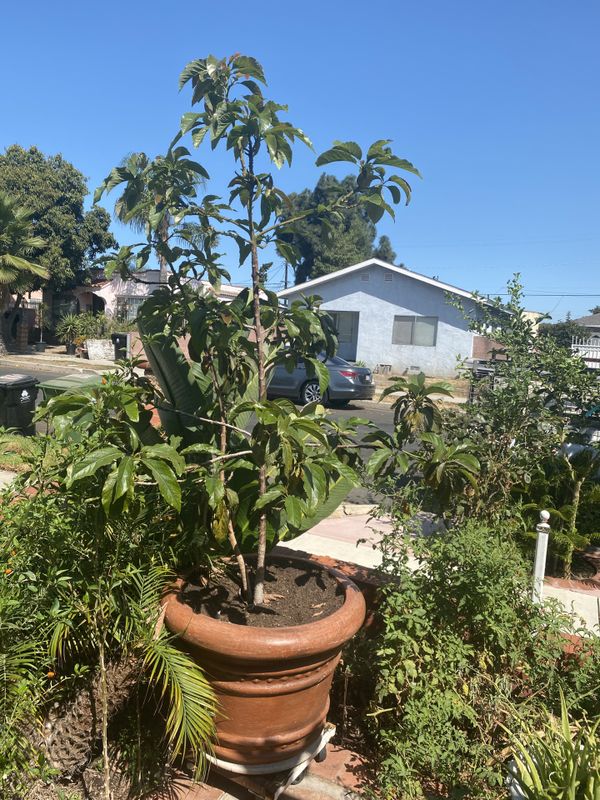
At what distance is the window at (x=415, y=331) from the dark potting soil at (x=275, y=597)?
69.6 ft

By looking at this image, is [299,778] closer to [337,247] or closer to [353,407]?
[353,407]

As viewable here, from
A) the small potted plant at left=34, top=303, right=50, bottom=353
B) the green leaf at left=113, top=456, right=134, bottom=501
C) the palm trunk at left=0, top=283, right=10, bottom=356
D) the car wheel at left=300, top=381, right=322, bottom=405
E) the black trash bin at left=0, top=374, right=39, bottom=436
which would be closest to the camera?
the green leaf at left=113, top=456, right=134, bottom=501

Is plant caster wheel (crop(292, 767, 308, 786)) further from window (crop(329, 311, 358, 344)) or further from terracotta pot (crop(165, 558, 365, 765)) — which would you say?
window (crop(329, 311, 358, 344))

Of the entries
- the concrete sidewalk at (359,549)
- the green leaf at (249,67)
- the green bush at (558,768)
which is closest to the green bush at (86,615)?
the green bush at (558,768)

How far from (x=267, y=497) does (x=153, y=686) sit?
0.99m

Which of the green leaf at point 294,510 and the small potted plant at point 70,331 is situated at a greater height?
the small potted plant at point 70,331

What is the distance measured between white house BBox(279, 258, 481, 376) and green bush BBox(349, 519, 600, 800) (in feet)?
67.1

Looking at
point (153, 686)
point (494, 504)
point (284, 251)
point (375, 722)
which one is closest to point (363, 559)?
point (494, 504)

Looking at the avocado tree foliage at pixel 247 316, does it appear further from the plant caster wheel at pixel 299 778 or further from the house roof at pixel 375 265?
the house roof at pixel 375 265

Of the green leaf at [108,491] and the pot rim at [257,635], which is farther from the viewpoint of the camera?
the pot rim at [257,635]

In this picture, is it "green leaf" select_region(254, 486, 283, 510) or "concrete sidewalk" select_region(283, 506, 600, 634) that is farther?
"concrete sidewalk" select_region(283, 506, 600, 634)

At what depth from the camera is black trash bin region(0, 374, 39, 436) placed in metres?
9.04

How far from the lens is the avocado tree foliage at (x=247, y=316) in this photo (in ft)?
8.33

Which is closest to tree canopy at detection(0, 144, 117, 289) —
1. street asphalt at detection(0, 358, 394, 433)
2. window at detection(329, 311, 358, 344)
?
street asphalt at detection(0, 358, 394, 433)
